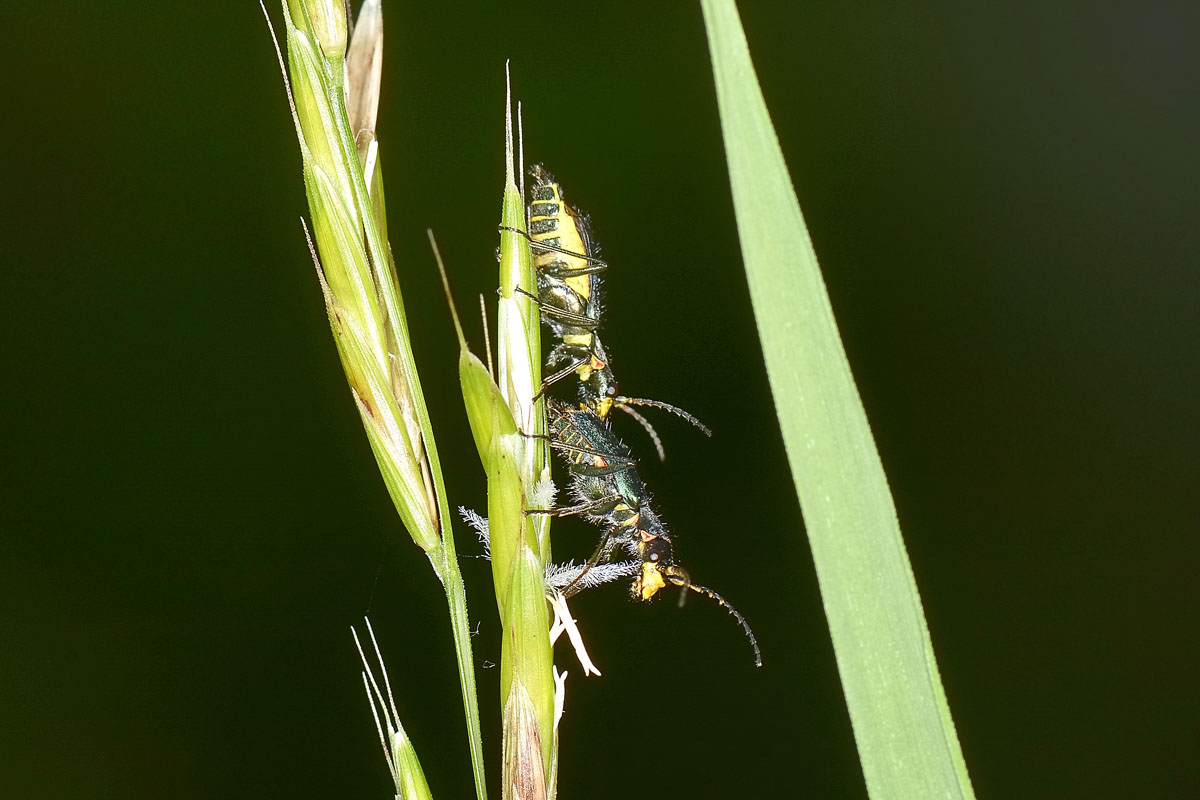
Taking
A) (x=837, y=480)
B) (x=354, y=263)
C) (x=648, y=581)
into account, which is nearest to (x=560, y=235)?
(x=648, y=581)

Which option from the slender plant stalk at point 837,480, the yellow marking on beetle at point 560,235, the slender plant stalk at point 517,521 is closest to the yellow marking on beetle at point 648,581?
the slender plant stalk at point 517,521

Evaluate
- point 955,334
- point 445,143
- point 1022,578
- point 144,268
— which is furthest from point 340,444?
point 1022,578

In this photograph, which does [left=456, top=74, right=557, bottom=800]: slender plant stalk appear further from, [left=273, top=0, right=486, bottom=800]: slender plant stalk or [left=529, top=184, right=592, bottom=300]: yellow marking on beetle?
[left=529, top=184, right=592, bottom=300]: yellow marking on beetle

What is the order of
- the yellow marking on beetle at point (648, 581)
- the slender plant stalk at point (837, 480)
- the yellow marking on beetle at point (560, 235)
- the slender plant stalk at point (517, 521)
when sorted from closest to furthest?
the slender plant stalk at point (837, 480), the slender plant stalk at point (517, 521), the yellow marking on beetle at point (648, 581), the yellow marking on beetle at point (560, 235)

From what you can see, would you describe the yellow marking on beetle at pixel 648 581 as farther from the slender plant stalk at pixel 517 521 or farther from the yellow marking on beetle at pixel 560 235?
the yellow marking on beetle at pixel 560 235

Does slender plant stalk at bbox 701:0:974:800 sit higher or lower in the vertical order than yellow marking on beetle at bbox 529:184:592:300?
lower

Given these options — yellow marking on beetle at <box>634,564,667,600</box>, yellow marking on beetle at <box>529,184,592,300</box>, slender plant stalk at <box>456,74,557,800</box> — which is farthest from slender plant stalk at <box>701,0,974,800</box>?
yellow marking on beetle at <box>529,184,592,300</box>
